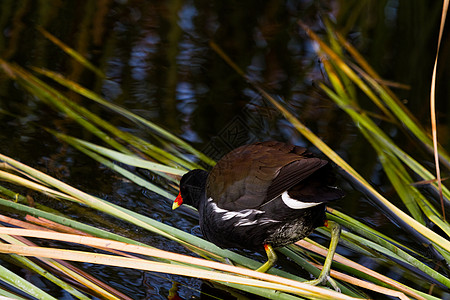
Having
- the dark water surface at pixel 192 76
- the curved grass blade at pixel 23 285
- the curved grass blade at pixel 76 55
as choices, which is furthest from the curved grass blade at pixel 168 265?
the curved grass blade at pixel 76 55

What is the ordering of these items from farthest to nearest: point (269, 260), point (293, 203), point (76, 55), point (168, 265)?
point (76, 55) → point (269, 260) → point (293, 203) → point (168, 265)

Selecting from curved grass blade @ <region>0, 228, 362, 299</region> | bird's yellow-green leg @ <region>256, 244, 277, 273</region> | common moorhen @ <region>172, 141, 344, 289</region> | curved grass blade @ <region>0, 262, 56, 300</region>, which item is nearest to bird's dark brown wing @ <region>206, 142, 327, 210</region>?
common moorhen @ <region>172, 141, 344, 289</region>

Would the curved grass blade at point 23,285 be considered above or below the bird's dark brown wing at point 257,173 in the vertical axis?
below

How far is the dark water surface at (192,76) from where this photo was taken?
8.58 feet

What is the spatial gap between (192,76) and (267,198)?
6.63 ft

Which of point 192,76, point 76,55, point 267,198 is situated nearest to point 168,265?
point 267,198

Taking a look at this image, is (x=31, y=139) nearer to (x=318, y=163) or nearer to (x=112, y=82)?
(x=112, y=82)

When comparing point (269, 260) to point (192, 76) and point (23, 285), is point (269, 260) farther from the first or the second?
point (192, 76)

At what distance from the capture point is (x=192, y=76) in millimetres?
3820

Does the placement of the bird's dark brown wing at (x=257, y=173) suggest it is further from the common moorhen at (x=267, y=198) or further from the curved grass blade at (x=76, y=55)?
the curved grass blade at (x=76, y=55)

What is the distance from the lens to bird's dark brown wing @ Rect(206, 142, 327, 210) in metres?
1.88

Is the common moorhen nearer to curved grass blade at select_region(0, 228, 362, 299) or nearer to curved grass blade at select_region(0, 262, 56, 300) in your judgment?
curved grass blade at select_region(0, 228, 362, 299)

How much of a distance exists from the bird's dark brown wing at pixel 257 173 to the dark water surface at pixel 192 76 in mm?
330

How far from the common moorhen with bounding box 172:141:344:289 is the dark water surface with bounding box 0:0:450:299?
25cm
